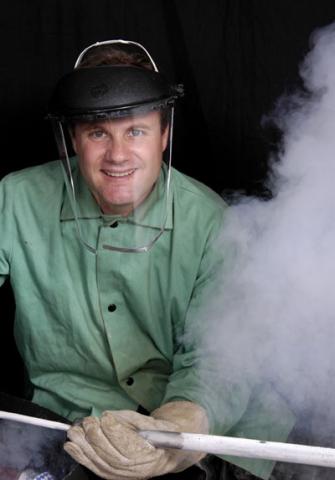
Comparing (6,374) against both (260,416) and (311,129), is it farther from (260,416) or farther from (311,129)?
(311,129)

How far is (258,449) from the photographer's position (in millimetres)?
1316

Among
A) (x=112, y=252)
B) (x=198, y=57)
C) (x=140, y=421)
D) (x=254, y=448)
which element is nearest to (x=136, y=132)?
(x=112, y=252)

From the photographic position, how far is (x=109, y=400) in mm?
1943

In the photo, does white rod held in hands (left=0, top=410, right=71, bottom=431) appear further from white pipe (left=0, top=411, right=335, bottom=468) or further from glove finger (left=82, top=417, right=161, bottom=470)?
white pipe (left=0, top=411, right=335, bottom=468)

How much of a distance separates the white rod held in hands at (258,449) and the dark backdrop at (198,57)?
3.66ft

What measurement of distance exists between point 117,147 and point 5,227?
344 mm

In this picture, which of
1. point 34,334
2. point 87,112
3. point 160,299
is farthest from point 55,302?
point 87,112

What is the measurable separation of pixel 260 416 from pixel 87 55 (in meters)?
0.90

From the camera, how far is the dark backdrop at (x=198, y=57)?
2.23m

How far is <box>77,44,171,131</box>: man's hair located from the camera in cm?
186

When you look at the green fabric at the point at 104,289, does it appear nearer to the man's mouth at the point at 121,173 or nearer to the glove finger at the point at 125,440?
the man's mouth at the point at 121,173

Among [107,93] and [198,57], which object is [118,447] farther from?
[198,57]

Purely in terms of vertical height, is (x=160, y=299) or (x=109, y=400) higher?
(x=160, y=299)

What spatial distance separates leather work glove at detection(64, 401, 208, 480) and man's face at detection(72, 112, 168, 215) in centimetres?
53
